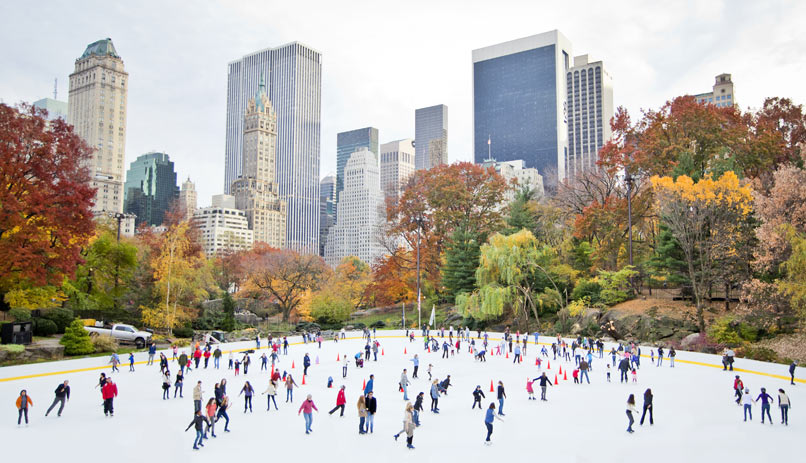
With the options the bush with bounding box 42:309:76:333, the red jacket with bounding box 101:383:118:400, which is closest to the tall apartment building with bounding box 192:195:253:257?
the bush with bounding box 42:309:76:333

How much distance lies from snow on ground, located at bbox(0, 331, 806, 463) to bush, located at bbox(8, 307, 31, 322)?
915cm

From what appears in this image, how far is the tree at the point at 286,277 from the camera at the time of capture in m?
51.7

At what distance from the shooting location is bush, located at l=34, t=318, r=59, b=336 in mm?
32094

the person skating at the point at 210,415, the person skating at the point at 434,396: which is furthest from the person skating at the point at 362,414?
the person skating at the point at 210,415

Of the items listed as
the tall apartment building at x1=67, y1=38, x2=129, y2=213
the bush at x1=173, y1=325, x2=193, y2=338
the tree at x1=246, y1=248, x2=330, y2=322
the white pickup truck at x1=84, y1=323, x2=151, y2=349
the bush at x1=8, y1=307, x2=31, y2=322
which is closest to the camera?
the bush at x1=8, y1=307, x2=31, y2=322

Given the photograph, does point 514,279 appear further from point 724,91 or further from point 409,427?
point 724,91

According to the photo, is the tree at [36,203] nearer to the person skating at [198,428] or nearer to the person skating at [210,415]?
the person skating at [210,415]

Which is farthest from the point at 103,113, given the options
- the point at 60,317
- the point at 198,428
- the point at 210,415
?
the point at 198,428

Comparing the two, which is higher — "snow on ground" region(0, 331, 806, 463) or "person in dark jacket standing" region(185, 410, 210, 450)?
"person in dark jacket standing" region(185, 410, 210, 450)

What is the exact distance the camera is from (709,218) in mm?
33375

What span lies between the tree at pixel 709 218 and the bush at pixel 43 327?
39.5 m

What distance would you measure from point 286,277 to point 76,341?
946 inches

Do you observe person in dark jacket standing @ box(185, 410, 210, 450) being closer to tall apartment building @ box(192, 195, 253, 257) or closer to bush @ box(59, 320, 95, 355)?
bush @ box(59, 320, 95, 355)

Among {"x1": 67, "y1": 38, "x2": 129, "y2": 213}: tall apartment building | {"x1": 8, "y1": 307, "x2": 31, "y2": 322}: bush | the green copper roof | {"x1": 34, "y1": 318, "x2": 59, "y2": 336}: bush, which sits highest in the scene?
the green copper roof
